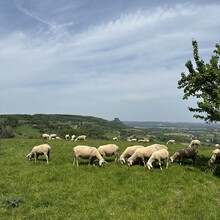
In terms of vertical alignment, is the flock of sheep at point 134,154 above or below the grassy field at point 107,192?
above

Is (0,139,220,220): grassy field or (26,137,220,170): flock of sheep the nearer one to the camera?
(0,139,220,220): grassy field

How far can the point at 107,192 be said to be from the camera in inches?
719

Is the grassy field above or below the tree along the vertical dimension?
below

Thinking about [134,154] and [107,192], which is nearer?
[107,192]

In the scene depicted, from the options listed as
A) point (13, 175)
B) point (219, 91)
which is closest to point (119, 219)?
point (13, 175)

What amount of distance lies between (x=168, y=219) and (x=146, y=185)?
490cm

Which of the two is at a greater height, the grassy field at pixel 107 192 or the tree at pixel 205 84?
the tree at pixel 205 84

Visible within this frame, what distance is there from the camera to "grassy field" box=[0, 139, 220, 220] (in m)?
15.3

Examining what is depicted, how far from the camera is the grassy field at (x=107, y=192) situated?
15.3 m

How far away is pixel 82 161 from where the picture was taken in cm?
2634

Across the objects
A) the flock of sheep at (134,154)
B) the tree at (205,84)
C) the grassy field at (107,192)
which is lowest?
the grassy field at (107,192)

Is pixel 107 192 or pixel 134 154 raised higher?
pixel 134 154

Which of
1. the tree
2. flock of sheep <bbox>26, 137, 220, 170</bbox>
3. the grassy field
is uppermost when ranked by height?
the tree

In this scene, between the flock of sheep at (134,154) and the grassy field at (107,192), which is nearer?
the grassy field at (107,192)
